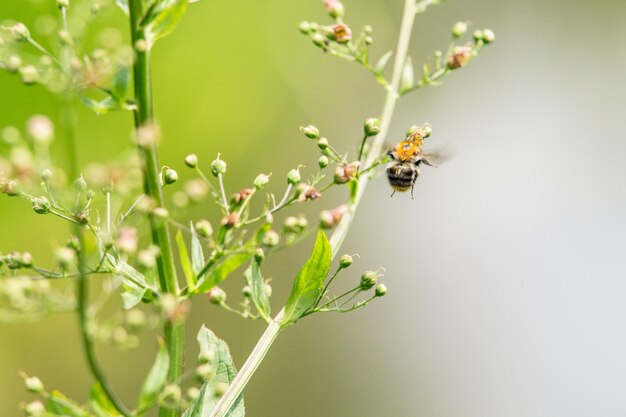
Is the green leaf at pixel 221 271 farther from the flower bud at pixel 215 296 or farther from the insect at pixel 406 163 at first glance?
the insect at pixel 406 163

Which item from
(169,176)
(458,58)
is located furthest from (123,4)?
(458,58)

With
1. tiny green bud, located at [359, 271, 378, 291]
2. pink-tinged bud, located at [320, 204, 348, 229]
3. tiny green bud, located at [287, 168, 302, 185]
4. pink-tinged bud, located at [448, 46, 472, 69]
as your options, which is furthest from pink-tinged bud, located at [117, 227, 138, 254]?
pink-tinged bud, located at [448, 46, 472, 69]

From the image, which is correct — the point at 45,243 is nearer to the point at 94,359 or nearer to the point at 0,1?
the point at 0,1

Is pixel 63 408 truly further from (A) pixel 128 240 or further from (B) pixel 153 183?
(B) pixel 153 183

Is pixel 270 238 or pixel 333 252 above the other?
pixel 333 252

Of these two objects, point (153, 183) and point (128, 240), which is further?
point (153, 183)

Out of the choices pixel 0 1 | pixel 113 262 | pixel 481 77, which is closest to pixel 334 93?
pixel 481 77
